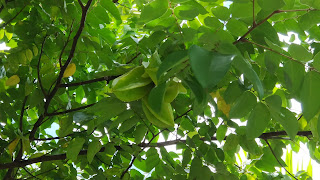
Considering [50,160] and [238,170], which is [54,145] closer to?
[50,160]

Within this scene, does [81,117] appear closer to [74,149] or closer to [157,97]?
[74,149]

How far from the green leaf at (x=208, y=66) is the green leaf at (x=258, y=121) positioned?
1.20ft

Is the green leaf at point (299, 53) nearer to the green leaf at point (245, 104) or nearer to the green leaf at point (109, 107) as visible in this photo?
the green leaf at point (245, 104)

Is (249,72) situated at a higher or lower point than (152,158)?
lower

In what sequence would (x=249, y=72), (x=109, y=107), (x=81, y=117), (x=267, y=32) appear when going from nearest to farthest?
(x=249, y=72)
(x=267, y=32)
(x=109, y=107)
(x=81, y=117)

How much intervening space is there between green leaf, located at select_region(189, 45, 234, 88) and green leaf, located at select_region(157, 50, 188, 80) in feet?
0.14

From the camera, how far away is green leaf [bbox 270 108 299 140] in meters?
0.82

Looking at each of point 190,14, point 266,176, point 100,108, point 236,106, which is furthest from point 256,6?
point 266,176

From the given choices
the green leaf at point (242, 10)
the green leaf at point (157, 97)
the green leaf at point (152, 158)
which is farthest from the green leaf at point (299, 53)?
the green leaf at point (152, 158)

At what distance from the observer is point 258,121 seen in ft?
2.72

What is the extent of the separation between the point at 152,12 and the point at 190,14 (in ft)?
0.27

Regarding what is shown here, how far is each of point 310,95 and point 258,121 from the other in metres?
0.18

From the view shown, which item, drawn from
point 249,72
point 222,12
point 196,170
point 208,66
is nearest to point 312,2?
point 222,12

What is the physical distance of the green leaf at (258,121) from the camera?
815 millimetres
